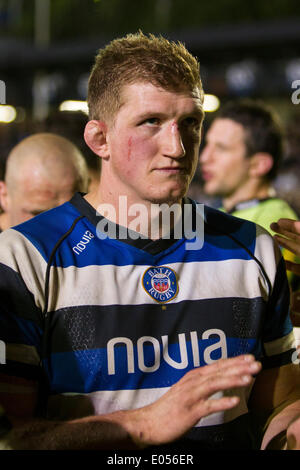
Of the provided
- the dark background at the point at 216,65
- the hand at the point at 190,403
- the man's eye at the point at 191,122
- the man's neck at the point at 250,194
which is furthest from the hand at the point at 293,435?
the dark background at the point at 216,65

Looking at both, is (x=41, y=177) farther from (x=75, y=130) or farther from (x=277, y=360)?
(x=277, y=360)

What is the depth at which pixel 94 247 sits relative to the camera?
1.55 meters

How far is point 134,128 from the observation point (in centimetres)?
151

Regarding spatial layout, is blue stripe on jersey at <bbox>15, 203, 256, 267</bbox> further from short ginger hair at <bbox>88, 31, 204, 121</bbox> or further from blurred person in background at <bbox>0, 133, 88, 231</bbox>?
blurred person in background at <bbox>0, 133, 88, 231</bbox>

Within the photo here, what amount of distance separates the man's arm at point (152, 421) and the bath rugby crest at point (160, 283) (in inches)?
11.4

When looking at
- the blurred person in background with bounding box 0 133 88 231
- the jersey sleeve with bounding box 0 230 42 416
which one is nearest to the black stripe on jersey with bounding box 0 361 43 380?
the jersey sleeve with bounding box 0 230 42 416

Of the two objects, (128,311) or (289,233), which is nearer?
(128,311)

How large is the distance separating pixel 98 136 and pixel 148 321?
21.7 inches

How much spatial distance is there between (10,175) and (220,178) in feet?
5.02

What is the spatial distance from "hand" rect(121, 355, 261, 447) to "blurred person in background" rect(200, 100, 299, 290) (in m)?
2.03

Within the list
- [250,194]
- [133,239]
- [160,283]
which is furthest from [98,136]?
[250,194]

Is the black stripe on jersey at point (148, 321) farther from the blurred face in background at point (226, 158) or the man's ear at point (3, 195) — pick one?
the blurred face in background at point (226, 158)

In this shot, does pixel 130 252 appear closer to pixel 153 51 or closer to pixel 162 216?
pixel 162 216

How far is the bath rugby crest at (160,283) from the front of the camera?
4.99ft
